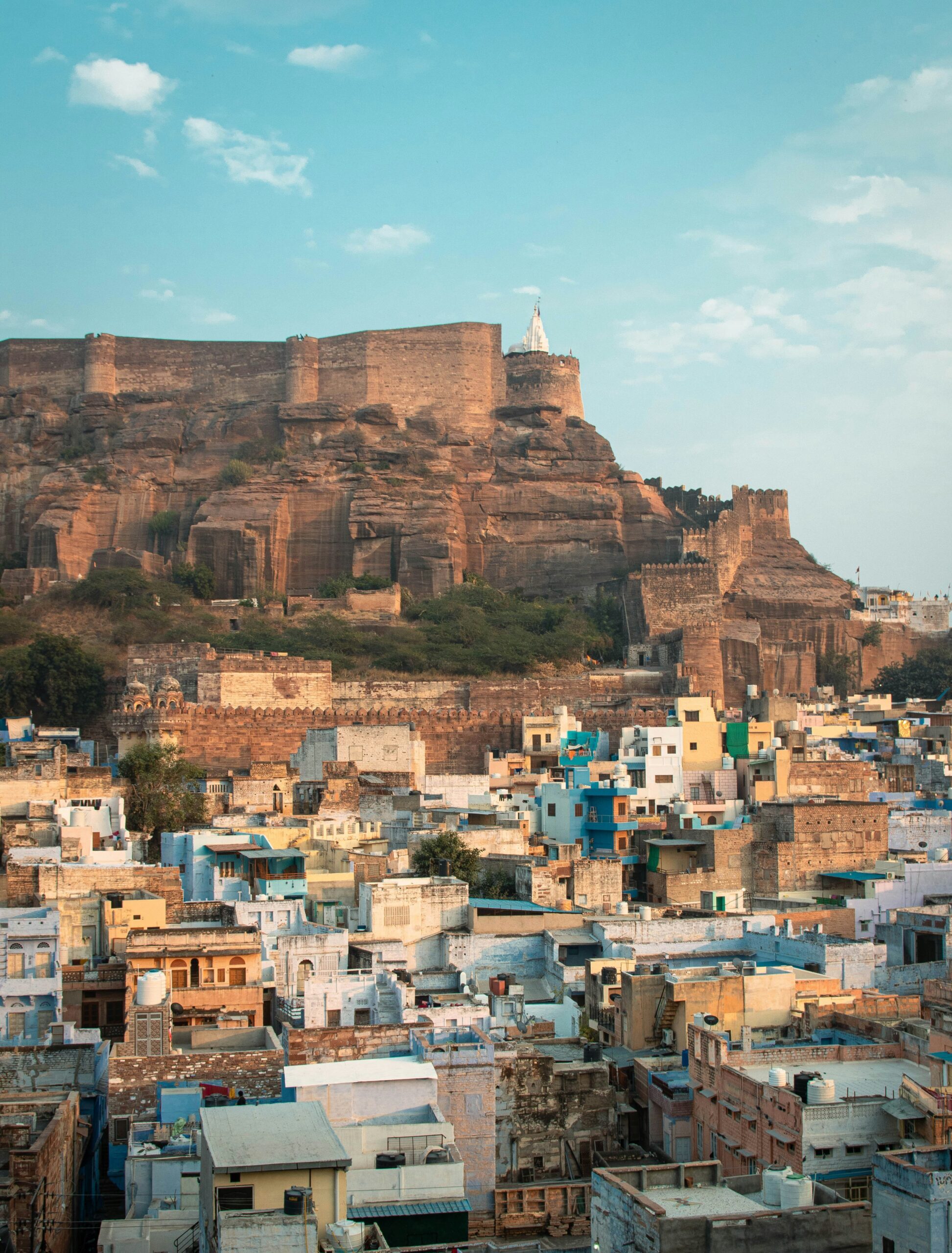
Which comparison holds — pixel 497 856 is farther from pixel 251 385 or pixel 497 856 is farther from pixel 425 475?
pixel 251 385

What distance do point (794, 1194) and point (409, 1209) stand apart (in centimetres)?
284

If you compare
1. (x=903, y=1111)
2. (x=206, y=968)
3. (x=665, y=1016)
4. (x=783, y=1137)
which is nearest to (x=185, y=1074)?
(x=206, y=968)

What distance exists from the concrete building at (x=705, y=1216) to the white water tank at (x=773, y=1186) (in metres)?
0.02

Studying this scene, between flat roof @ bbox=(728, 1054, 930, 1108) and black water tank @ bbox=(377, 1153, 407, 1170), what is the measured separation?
316cm

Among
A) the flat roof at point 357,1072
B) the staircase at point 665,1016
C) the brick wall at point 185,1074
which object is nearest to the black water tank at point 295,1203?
the flat roof at point 357,1072

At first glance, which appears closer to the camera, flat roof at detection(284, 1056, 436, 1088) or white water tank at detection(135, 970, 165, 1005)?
flat roof at detection(284, 1056, 436, 1088)

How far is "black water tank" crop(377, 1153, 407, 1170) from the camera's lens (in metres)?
13.3

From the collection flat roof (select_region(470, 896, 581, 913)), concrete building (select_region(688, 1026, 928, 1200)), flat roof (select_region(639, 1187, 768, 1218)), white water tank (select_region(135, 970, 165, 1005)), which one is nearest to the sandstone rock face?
flat roof (select_region(470, 896, 581, 913))

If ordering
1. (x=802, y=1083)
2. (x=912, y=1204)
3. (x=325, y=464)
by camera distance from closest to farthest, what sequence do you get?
(x=912, y=1204) < (x=802, y=1083) < (x=325, y=464)

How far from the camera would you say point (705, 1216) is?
1090 cm

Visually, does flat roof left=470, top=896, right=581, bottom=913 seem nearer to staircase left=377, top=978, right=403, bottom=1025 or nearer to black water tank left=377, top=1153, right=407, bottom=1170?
staircase left=377, top=978, right=403, bottom=1025

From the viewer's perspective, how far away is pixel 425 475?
5372 centimetres

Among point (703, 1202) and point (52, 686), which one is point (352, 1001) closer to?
point (703, 1202)

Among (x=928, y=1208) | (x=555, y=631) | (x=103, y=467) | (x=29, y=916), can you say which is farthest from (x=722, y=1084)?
(x=103, y=467)
